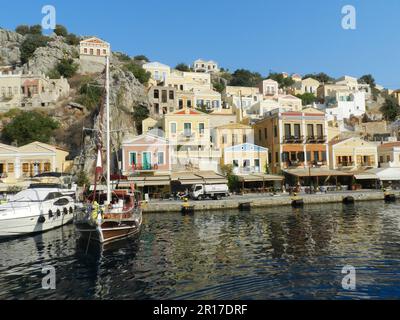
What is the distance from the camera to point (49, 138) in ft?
205

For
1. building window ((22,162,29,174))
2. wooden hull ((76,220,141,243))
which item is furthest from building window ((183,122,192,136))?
wooden hull ((76,220,141,243))

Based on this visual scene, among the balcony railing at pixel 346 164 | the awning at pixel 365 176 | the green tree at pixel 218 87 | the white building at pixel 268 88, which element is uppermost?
the green tree at pixel 218 87

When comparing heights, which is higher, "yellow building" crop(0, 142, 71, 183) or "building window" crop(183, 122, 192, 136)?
"building window" crop(183, 122, 192, 136)

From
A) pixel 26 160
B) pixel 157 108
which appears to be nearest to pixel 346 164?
pixel 157 108

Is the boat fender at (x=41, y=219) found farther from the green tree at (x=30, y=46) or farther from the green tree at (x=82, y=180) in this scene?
the green tree at (x=30, y=46)

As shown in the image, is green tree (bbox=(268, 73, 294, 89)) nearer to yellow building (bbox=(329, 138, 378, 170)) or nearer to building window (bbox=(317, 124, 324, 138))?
yellow building (bbox=(329, 138, 378, 170))

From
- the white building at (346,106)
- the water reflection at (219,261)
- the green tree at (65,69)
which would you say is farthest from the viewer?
the green tree at (65,69)

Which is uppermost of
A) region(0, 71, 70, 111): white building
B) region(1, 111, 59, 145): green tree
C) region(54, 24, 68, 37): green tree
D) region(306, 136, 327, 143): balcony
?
region(54, 24, 68, 37): green tree

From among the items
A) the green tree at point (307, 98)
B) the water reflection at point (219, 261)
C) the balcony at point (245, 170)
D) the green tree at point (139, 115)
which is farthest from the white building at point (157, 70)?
the water reflection at point (219, 261)

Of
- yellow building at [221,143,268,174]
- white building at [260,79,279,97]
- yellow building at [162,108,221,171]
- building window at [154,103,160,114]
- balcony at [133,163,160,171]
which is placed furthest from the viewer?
white building at [260,79,279,97]

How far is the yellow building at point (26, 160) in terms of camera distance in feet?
157

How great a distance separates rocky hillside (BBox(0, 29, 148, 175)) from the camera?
180ft

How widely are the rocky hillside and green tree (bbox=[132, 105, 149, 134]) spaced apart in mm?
692

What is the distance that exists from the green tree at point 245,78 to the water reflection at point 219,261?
11011 cm
